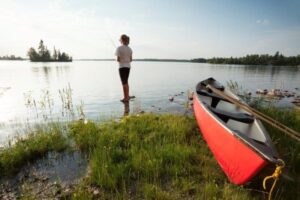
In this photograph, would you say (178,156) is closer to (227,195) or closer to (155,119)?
(227,195)

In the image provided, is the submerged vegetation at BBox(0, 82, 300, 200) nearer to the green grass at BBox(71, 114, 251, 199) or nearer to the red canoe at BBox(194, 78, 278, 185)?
the green grass at BBox(71, 114, 251, 199)

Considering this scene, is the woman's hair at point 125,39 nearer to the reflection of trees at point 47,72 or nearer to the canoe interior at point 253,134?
the canoe interior at point 253,134

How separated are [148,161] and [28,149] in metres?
2.87

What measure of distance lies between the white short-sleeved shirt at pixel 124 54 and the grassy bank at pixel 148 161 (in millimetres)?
3715

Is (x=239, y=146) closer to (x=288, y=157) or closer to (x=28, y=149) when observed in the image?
(x=288, y=157)

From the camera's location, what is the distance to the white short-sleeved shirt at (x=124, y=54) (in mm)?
8657

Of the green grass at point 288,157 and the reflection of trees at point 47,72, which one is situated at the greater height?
the reflection of trees at point 47,72

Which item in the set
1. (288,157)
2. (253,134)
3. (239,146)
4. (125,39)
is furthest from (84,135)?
(125,39)

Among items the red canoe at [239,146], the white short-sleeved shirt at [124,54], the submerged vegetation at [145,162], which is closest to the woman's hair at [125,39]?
the white short-sleeved shirt at [124,54]

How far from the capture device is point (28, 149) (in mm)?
4566

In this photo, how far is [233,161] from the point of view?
10.5 feet

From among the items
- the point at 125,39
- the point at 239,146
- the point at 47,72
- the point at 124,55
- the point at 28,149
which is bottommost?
the point at 28,149

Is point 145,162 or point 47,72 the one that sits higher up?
point 47,72

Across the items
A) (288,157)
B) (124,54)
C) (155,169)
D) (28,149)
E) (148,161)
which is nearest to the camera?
(155,169)
